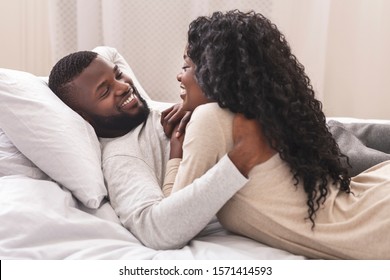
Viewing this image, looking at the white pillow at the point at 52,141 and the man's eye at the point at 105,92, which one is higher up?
the man's eye at the point at 105,92

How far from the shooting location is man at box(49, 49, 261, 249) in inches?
37.0

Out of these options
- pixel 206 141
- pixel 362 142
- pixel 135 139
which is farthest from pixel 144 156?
pixel 362 142

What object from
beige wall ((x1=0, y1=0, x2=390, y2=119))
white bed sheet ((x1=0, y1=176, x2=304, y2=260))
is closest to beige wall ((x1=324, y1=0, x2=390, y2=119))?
beige wall ((x1=0, y1=0, x2=390, y2=119))

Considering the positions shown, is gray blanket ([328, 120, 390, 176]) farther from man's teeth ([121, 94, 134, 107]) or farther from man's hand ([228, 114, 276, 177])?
Result: man's teeth ([121, 94, 134, 107])

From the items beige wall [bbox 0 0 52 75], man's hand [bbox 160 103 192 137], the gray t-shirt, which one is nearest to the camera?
the gray t-shirt

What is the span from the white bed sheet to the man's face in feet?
0.80

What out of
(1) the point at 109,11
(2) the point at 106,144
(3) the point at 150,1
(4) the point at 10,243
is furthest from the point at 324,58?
(4) the point at 10,243

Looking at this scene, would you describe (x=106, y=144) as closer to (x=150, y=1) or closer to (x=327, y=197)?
(x=327, y=197)

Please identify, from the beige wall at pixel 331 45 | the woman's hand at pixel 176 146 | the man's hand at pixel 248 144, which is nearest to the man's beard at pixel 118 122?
the woman's hand at pixel 176 146

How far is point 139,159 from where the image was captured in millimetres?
1142

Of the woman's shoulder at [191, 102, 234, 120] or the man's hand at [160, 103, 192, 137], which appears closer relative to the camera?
the woman's shoulder at [191, 102, 234, 120]

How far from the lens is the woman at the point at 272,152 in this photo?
96 cm

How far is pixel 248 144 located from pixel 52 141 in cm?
44

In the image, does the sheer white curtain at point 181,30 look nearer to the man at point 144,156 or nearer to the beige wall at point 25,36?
the beige wall at point 25,36
